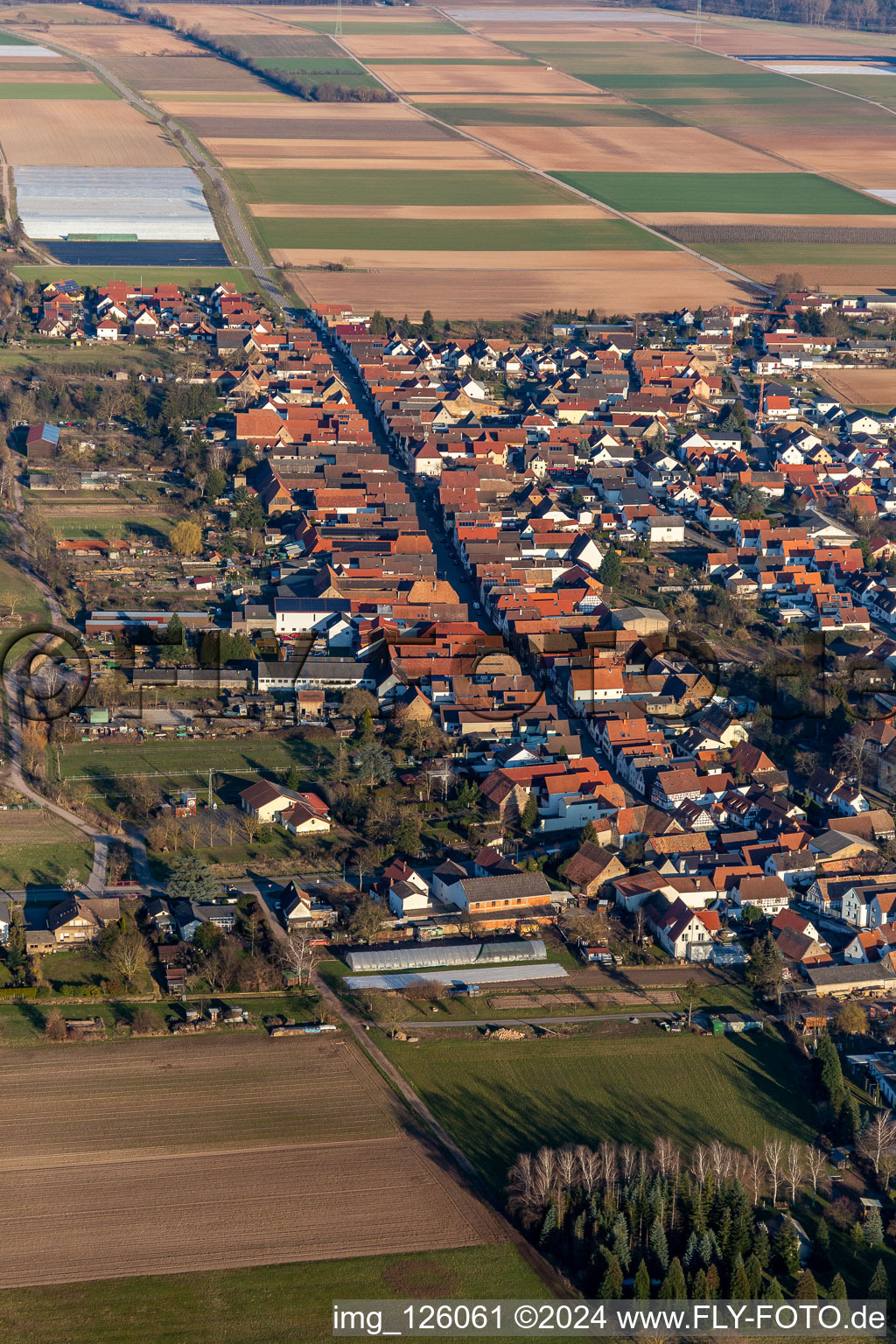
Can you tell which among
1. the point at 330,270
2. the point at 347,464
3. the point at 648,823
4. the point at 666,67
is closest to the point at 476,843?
the point at 648,823

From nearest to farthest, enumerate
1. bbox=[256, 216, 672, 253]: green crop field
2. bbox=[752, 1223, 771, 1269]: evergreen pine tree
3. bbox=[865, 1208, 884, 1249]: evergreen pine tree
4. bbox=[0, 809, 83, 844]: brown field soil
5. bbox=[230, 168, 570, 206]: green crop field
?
bbox=[752, 1223, 771, 1269]: evergreen pine tree < bbox=[865, 1208, 884, 1249]: evergreen pine tree < bbox=[0, 809, 83, 844]: brown field soil < bbox=[256, 216, 672, 253]: green crop field < bbox=[230, 168, 570, 206]: green crop field

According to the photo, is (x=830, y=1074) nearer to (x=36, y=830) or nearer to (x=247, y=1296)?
(x=247, y=1296)

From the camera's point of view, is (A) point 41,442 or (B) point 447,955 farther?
(A) point 41,442

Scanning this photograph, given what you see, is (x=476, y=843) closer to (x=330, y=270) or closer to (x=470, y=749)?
(x=470, y=749)

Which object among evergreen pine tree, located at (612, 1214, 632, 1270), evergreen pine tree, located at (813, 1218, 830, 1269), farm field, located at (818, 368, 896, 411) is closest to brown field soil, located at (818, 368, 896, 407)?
farm field, located at (818, 368, 896, 411)

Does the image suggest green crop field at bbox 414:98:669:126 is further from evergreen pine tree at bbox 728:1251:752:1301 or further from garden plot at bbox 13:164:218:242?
evergreen pine tree at bbox 728:1251:752:1301

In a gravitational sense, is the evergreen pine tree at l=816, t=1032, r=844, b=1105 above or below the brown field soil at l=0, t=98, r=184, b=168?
below

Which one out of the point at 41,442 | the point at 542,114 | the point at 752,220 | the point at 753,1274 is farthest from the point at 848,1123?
the point at 542,114

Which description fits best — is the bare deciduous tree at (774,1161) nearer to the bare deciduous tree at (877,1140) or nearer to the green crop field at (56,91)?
the bare deciduous tree at (877,1140)
